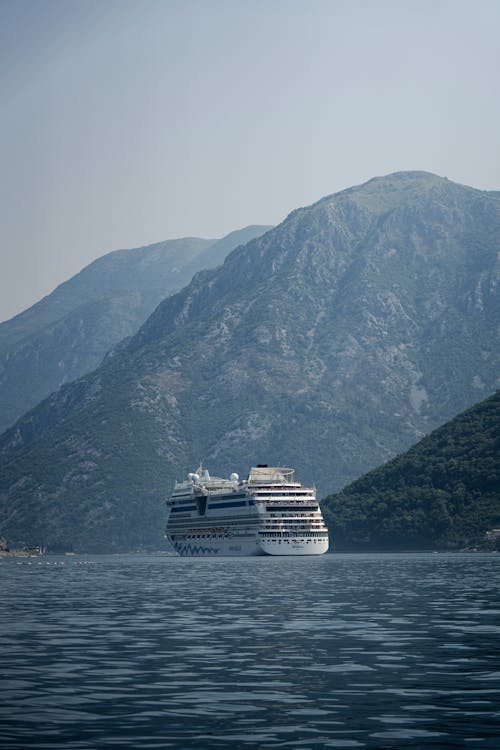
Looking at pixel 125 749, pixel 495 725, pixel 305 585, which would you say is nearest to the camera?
pixel 125 749

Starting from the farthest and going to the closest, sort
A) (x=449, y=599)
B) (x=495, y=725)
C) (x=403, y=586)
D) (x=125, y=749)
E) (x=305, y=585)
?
(x=305, y=585) → (x=403, y=586) → (x=449, y=599) → (x=495, y=725) → (x=125, y=749)

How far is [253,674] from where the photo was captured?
4628 cm

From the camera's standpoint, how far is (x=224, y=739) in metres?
33.8

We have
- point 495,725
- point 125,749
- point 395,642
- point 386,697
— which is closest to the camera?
point 125,749

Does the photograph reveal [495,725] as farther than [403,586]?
No

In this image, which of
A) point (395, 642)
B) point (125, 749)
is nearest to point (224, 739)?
point (125, 749)

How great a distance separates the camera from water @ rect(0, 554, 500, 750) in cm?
3466

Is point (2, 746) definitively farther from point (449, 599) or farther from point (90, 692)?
point (449, 599)

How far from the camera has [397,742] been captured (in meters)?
33.2

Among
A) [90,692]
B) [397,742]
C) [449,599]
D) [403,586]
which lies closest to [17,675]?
[90,692]

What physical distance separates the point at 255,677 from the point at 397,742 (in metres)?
12.8

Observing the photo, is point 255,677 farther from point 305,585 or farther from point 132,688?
point 305,585

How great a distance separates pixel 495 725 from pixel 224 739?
7572 mm

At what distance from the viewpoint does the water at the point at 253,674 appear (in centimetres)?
3466
